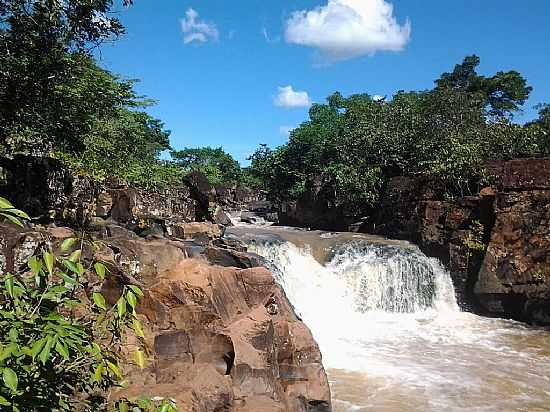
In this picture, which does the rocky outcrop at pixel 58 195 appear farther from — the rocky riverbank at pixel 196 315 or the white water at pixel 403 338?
the white water at pixel 403 338

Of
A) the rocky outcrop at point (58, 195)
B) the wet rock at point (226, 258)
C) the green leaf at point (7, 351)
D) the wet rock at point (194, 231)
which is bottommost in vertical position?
the green leaf at point (7, 351)

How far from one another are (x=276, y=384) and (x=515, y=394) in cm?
436

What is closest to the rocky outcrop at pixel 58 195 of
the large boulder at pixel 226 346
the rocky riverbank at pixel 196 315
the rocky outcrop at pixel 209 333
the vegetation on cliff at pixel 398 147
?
the rocky riverbank at pixel 196 315

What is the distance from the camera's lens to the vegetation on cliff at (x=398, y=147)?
17594 mm

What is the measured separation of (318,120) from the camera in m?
31.6

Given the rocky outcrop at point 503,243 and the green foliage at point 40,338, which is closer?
the green foliage at point 40,338

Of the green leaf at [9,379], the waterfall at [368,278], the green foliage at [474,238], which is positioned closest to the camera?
the green leaf at [9,379]

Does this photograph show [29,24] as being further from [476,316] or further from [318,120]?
[318,120]

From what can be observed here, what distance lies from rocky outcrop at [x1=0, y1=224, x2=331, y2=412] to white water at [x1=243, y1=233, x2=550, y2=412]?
1286 millimetres

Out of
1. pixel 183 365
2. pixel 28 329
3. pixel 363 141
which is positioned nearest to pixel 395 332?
pixel 183 365

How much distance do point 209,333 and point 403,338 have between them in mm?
6640

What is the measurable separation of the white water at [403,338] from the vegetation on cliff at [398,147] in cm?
462

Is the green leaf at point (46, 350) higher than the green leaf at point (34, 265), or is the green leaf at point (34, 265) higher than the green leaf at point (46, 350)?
the green leaf at point (34, 265)

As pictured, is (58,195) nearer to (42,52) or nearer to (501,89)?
(42,52)
